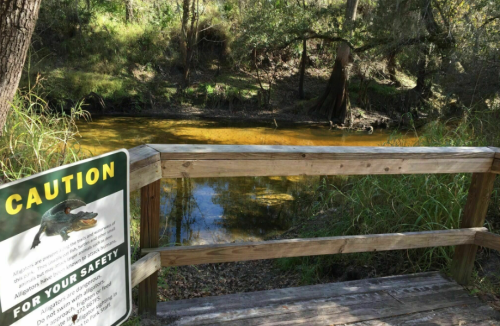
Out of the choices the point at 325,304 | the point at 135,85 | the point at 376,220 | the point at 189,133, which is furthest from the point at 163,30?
the point at 325,304

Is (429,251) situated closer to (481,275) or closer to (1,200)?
(481,275)

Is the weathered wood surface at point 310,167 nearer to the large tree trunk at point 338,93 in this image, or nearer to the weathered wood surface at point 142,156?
the weathered wood surface at point 142,156

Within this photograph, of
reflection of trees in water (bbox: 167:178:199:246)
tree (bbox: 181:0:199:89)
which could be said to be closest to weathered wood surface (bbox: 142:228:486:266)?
reflection of trees in water (bbox: 167:178:199:246)

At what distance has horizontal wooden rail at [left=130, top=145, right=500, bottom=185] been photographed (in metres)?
2.15

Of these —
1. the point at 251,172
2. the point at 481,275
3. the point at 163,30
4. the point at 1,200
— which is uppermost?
the point at 163,30

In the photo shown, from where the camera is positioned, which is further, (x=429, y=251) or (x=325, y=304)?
(x=429, y=251)

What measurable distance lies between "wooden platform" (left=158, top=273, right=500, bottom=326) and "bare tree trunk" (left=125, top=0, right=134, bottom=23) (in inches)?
729

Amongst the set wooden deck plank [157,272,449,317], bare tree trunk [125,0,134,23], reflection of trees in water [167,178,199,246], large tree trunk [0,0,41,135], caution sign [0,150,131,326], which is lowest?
reflection of trees in water [167,178,199,246]

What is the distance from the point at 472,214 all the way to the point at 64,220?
2.93 meters

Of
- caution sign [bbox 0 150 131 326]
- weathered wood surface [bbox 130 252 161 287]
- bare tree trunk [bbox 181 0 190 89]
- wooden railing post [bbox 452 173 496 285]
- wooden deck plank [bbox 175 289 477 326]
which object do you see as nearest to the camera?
caution sign [bbox 0 150 131 326]

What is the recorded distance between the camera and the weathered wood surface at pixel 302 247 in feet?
7.91

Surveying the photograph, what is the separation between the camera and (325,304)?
2854mm

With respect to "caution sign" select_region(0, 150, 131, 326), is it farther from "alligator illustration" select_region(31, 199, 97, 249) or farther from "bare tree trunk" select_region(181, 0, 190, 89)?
"bare tree trunk" select_region(181, 0, 190, 89)

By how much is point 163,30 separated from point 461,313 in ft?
61.1
